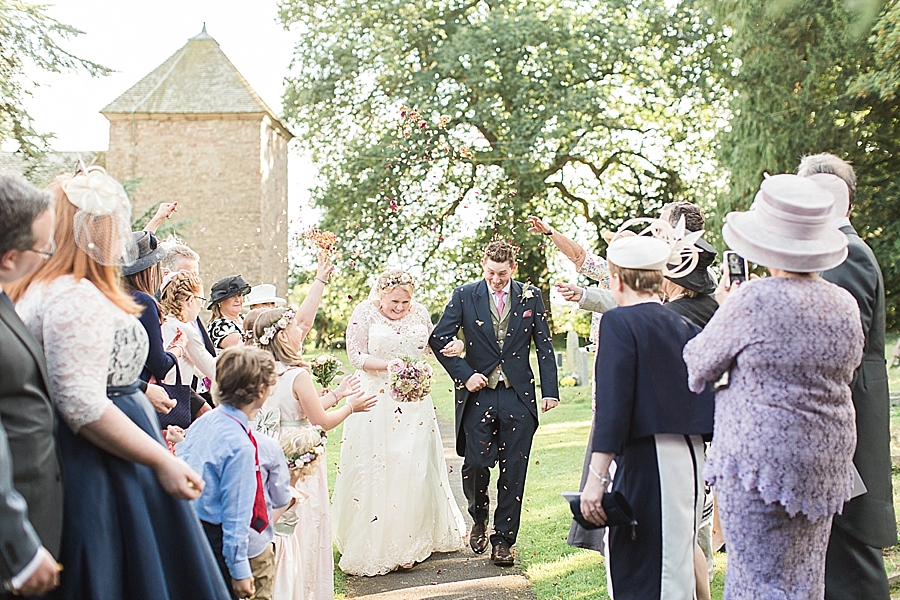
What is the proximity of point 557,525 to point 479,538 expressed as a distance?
1.13 metres

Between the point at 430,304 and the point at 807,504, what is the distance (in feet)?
58.9

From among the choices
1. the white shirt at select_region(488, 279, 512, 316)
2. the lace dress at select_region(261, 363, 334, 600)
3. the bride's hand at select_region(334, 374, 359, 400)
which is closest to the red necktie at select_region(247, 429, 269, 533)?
the lace dress at select_region(261, 363, 334, 600)

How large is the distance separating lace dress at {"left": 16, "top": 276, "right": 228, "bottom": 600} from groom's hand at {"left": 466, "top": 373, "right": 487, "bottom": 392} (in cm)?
345

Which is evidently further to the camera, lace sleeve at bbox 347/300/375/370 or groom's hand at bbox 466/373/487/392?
lace sleeve at bbox 347/300/375/370

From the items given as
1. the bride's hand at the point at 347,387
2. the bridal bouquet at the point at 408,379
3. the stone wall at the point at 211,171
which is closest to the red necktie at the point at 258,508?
the bride's hand at the point at 347,387

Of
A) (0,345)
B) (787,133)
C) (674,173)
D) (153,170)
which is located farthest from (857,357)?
(153,170)

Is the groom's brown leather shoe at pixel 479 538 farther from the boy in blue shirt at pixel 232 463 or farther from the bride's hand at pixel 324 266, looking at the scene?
the boy in blue shirt at pixel 232 463

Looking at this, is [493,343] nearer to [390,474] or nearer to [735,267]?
[390,474]

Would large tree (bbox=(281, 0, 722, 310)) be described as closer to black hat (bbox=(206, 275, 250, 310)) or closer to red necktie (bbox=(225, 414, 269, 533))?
black hat (bbox=(206, 275, 250, 310))

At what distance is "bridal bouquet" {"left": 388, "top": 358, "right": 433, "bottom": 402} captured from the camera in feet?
20.3

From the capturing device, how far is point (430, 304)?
2106cm

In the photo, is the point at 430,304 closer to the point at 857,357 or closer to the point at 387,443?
the point at 387,443

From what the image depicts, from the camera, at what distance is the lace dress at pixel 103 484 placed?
286 centimetres

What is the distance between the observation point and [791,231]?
334 centimetres
